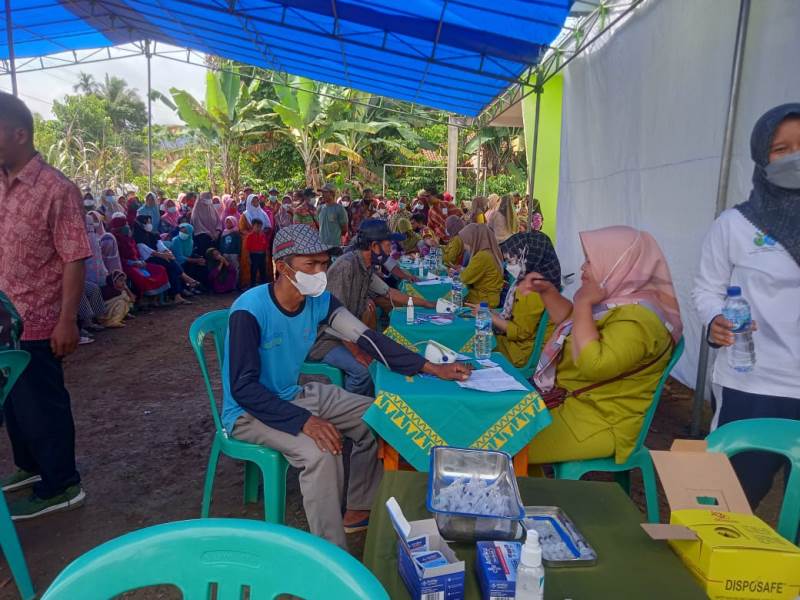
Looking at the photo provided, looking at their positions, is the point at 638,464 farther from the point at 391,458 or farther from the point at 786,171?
the point at 786,171

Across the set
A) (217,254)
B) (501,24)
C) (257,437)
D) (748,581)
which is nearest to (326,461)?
(257,437)

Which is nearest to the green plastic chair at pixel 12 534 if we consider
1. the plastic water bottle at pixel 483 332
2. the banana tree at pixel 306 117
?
the plastic water bottle at pixel 483 332

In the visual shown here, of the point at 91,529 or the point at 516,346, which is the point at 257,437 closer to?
the point at 91,529

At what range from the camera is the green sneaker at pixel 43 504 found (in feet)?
9.32

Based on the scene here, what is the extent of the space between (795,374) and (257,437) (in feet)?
6.69

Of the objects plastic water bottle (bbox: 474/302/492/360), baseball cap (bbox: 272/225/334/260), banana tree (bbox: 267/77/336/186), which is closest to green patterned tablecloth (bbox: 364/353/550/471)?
baseball cap (bbox: 272/225/334/260)

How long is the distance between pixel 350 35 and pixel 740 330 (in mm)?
7097

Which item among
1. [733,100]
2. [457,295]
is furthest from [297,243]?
[733,100]

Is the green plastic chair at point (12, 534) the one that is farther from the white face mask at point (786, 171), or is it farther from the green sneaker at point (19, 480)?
the white face mask at point (786, 171)

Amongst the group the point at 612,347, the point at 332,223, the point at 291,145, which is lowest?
the point at 612,347

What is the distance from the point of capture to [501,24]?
20.2 ft

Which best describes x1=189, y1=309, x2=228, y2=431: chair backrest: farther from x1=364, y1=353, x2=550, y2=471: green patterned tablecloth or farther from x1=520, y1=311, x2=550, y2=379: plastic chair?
x1=520, y1=311, x2=550, y2=379: plastic chair

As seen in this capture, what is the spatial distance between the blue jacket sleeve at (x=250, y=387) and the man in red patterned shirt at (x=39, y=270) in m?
0.93

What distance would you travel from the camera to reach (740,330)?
1899 millimetres
